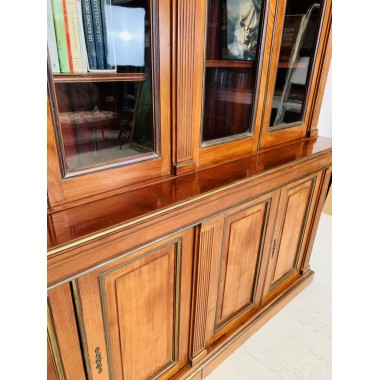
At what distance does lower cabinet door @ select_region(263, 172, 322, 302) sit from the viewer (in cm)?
128

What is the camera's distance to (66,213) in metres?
0.67

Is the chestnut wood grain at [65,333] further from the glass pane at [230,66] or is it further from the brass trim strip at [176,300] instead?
the glass pane at [230,66]

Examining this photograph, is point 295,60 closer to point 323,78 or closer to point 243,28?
point 323,78

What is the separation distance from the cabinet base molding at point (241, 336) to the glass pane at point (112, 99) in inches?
34.8

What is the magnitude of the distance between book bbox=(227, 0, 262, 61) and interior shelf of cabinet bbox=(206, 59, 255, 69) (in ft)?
0.04

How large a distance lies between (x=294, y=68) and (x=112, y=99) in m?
0.82

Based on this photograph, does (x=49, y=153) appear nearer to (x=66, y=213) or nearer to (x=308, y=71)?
(x=66, y=213)

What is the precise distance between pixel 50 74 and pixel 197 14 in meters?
0.42

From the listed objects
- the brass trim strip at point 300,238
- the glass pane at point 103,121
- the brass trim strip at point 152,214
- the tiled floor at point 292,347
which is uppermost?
the glass pane at point 103,121

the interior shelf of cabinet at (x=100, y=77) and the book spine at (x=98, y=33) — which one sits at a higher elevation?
the book spine at (x=98, y=33)

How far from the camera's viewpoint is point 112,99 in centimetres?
75

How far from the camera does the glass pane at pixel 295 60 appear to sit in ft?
3.56

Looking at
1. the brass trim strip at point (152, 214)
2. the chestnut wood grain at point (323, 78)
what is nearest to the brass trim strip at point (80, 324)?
the brass trim strip at point (152, 214)

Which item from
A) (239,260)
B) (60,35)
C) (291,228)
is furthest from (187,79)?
(291,228)
